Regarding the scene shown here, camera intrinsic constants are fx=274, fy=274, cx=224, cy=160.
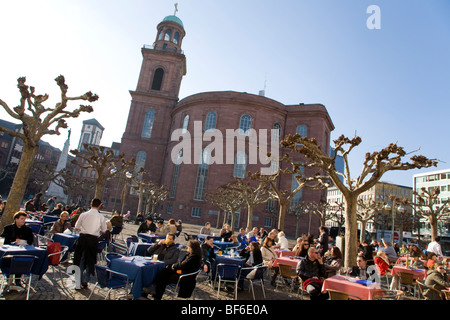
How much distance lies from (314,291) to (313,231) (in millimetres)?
33017

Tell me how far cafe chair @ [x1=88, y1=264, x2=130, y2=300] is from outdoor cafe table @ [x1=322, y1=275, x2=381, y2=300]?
3898 mm

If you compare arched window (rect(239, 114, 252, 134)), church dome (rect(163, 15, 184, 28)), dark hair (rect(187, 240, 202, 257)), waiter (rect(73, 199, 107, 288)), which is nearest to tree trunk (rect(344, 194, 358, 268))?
dark hair (rect(187, 240, 202, 257))

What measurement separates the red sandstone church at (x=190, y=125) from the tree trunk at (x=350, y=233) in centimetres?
2632

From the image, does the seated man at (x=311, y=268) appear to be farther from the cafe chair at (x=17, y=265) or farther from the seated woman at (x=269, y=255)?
the cafe chair at (x=17, y=265)

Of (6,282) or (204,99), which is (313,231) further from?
(6,282)

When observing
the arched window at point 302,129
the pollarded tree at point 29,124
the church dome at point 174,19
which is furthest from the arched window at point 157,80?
the pollarded tree at point 29,124

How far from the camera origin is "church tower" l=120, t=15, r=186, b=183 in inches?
1708

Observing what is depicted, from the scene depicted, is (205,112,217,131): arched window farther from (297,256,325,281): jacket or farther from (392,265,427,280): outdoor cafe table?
(297,256,325,281): jacket

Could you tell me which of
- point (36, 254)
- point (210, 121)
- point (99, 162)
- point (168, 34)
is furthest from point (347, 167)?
point (168, 34)

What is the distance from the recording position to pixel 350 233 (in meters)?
9.95

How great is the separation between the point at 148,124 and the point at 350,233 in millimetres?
39503

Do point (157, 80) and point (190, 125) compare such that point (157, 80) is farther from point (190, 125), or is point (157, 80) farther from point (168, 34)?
point (190, 125)

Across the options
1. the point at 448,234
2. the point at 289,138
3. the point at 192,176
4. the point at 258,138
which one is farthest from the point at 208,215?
the point at 448,234

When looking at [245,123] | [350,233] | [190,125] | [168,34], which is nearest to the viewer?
[350,233]
